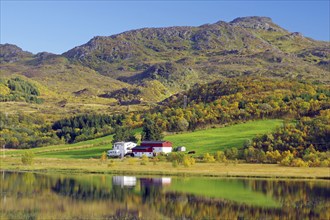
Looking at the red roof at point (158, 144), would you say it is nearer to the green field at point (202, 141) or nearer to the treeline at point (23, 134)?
the green field at point (202, 141)

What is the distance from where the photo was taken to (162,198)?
61.3 m

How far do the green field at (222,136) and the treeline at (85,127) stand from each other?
32.8 meters

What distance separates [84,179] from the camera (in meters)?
80.1

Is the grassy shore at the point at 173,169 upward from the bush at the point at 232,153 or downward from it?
downward

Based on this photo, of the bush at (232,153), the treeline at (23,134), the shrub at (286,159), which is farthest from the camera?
the treeline at (23,134)

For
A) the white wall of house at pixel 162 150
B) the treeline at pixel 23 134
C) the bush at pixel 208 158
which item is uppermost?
the treeline at pixel 23 134

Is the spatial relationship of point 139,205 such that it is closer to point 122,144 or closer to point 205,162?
point 205,162

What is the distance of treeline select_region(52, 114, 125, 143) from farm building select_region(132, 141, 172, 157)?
3809 cm

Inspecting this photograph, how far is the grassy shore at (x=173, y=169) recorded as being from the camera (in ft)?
282

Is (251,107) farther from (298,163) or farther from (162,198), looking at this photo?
(162,198)

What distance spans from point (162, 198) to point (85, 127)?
376ft

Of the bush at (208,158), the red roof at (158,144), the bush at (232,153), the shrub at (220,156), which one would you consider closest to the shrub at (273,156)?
the bush at (232,153)

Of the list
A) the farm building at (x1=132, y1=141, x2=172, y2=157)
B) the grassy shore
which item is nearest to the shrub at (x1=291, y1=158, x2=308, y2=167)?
the grassy shore

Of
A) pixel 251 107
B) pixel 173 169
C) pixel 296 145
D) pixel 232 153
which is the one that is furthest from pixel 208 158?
pixel 251 107
